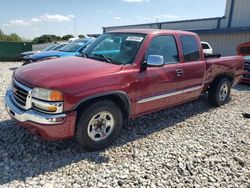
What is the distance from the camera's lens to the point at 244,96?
7.77 meters

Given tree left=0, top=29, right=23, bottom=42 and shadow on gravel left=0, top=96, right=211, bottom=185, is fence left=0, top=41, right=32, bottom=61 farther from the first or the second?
shadow on gravel left=0, top=96, right=211, bottom=185

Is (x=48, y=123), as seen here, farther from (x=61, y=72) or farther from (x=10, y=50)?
(x=10, y=50)

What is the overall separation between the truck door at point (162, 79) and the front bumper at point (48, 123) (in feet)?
4.19

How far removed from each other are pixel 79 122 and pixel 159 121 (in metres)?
Result: 2.23

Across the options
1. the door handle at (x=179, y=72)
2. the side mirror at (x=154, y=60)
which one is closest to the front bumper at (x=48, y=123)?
the side mirror at (x=154, y=60)

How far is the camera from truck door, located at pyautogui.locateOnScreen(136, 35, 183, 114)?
4.12 metres

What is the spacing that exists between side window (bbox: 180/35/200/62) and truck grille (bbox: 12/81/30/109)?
310 cm

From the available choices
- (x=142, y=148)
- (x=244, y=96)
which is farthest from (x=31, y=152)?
(x=244, y=96)

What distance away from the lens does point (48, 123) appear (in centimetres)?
319

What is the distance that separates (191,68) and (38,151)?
331 centimetres

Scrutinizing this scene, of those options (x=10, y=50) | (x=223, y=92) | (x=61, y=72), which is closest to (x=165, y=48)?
(x=61, y=72)

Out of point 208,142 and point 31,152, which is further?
point 208,142

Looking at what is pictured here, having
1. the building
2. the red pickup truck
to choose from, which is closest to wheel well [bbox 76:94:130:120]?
the red pickup truck

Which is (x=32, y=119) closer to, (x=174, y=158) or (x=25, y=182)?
(x=25, y=182)
